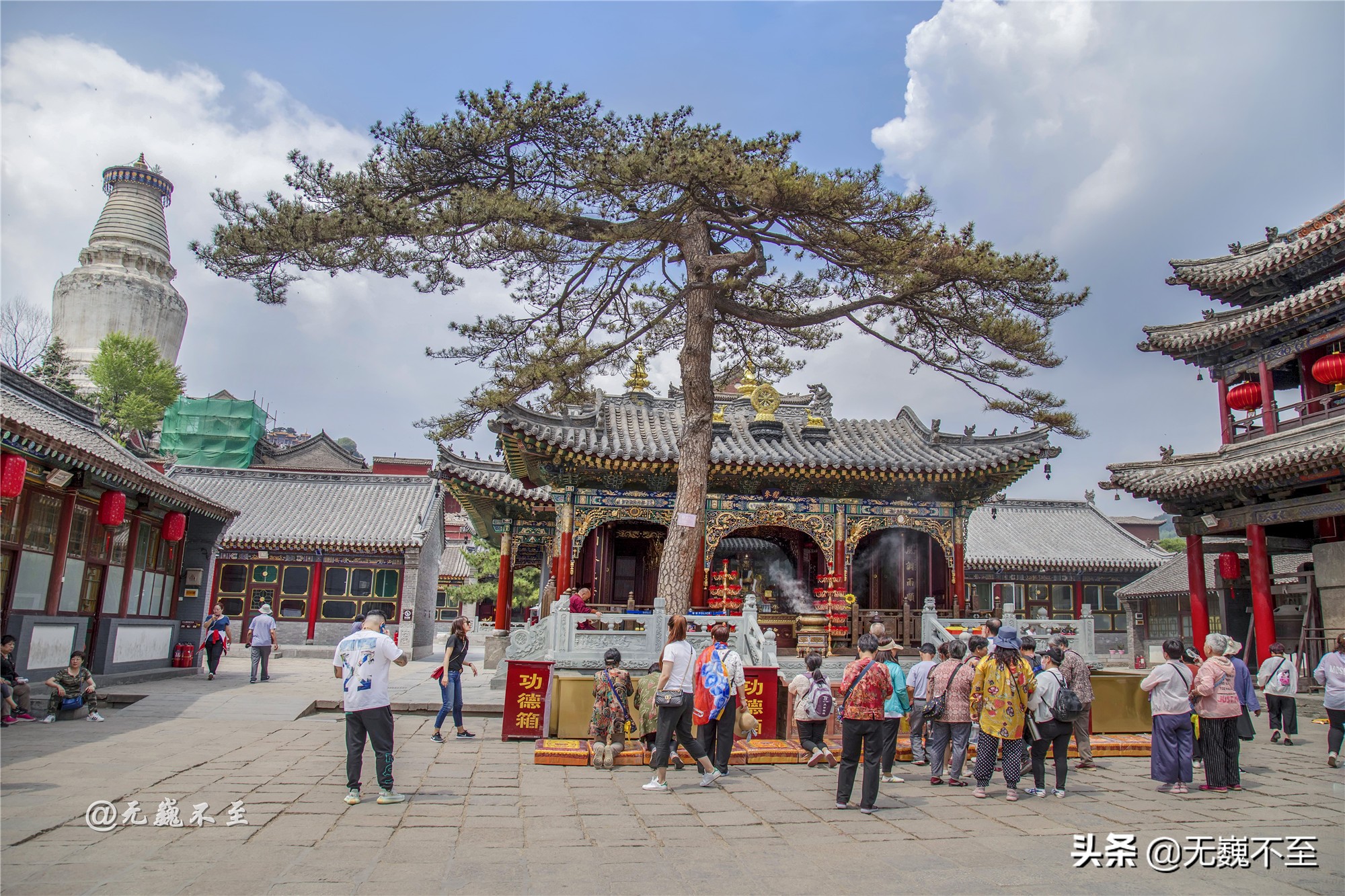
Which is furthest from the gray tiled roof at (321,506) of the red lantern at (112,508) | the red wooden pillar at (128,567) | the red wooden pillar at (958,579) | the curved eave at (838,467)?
the red wooden pillar at (958,579)

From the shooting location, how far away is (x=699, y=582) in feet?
49.2

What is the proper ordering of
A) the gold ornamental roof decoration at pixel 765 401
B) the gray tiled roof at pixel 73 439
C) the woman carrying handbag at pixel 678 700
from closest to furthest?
the woman carrying handbag at pixel 678 700 → the gray tiled roof at pixel 73 439 → the gold ornamental roof decoration at pixel 765 401

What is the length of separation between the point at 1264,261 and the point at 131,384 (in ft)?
137

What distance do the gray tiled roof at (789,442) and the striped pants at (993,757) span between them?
813cm

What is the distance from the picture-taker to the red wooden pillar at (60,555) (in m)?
12.2

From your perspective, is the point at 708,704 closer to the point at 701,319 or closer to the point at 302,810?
the point at 302,810

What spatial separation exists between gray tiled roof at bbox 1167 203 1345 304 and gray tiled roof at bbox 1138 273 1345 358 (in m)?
0.44

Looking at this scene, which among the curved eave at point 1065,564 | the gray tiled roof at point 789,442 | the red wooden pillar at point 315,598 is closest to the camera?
the gray tiled roof at point 789,442

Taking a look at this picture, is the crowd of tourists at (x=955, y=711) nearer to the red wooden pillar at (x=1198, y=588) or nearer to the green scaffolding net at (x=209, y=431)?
the red wooden pillar at (x=1198, y=588)

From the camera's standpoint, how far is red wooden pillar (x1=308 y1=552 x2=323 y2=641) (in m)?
26.4

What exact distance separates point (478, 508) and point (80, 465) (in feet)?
34.1

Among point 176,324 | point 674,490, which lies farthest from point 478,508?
point 176,324

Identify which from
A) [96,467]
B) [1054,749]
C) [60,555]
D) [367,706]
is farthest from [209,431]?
[1054,749]

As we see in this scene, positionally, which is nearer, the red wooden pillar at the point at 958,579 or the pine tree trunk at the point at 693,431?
the pine tree trunk at the point at 693,431
